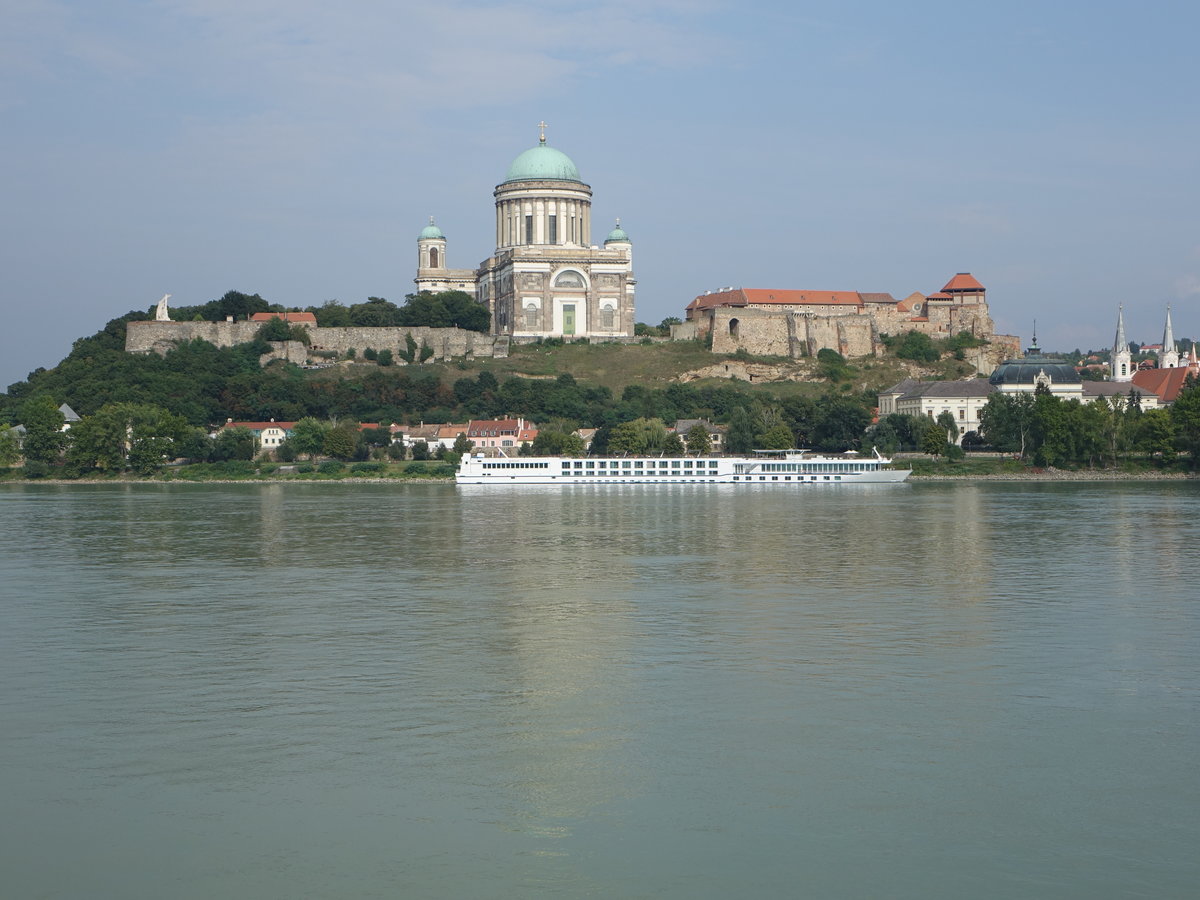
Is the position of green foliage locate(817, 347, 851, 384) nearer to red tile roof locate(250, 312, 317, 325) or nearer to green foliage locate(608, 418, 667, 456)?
green foliage locate(608, 418, 667, 456)

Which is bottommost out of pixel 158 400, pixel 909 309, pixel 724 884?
pixel 724 884

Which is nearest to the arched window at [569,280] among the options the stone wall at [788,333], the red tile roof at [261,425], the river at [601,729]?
the stone wall at [788,333]

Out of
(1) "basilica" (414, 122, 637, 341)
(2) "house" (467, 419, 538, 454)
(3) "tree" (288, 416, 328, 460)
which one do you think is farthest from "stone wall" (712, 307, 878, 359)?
(3) "tree" (288, 416, 328, 460)

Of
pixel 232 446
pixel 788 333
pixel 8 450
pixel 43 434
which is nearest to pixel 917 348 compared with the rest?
pixel 788 333

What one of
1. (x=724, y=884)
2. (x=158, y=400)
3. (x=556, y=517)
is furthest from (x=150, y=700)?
(x=158, y=400)

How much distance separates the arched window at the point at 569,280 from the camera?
8638cm

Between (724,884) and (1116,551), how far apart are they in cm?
→ 2010

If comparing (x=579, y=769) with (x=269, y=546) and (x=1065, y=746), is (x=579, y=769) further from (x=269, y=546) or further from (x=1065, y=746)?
(x=269, y=546)

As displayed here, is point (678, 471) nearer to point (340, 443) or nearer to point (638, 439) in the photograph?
point (638, 439)

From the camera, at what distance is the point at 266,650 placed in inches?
595

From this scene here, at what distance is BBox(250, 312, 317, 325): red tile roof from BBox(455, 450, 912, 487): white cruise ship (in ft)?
87.7

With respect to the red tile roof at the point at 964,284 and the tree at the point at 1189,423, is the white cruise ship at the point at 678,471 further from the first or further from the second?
the red tile roof at the point at 964,284

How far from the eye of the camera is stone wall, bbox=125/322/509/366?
79.8 metres

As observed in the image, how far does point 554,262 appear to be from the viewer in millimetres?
86125
